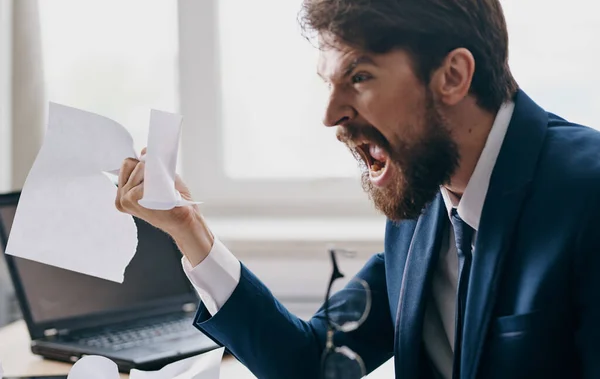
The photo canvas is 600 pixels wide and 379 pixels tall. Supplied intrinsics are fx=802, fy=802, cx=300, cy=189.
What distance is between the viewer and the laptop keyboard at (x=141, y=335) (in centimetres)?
132

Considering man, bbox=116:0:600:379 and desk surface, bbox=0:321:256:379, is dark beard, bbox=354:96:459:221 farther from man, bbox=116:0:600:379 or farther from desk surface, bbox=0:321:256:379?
desk surface, bbox=0:321:256:379

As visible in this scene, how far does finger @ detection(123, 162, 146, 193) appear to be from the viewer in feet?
3.36

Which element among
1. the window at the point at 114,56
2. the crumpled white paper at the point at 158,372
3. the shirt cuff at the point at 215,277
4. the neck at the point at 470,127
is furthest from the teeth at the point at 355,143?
the window at the point at 114,56

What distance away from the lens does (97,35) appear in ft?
6.40

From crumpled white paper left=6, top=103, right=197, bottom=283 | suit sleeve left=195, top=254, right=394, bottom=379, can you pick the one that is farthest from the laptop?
crumpled white paper left=6, top=103, right=197, bottom=283

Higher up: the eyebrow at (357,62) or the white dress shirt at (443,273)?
the eyebrow at (357,62)

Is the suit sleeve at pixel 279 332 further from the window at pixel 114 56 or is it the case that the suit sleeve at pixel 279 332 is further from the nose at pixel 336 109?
the window at pixel 114 56

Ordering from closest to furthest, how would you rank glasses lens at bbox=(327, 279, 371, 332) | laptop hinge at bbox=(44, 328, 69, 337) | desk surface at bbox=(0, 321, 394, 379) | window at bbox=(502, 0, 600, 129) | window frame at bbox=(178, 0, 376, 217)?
glasses lens at bbox=(327, 279, 371, 332) < desk surface at bbox=(0, 321, 394, 379) < laptop hinge at bbox=(44, 328, 69, 337) < window at bbox=(502, 0, 600, 129) < window frame at bbox=(178, 0, 376, 217)

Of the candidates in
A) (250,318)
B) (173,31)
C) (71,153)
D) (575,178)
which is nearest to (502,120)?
(575,178)

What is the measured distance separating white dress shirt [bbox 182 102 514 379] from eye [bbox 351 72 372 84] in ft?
0.60

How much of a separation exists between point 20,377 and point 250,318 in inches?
14.2

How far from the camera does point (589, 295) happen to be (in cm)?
91

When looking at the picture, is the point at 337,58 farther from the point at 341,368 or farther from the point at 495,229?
the point at 341,368

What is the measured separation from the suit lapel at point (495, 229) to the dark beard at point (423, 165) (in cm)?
8
